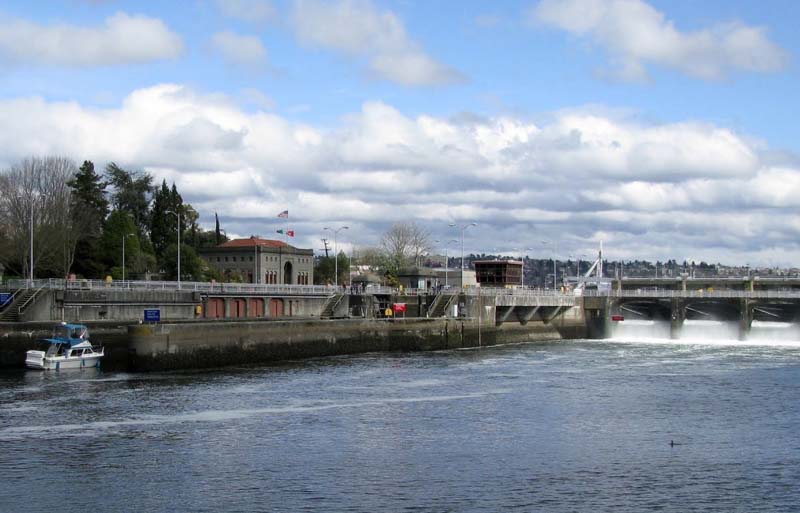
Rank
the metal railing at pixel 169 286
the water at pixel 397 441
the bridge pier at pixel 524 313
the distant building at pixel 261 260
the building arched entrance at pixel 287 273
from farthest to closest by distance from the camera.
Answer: the building arched entrance at pixel 287 273
the distant building at pixel 261 260
the bridge pier at pixel 524 313
the metal railing at pixel 169 286
the water at pixel 397 441

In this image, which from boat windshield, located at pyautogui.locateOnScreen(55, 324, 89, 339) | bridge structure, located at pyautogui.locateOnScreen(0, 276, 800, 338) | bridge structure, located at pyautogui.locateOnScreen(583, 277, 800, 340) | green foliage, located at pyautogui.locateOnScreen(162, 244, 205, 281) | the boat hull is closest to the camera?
the boat hull

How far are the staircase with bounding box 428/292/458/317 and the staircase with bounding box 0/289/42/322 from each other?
4361 centimetres

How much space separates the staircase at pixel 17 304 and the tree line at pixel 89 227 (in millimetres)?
16504

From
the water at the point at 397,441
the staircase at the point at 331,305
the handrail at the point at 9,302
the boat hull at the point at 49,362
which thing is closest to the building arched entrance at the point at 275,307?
the staircase at the point at 331,305

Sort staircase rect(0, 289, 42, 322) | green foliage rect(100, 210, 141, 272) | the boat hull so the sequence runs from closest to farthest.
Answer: the boat hull
staircase rect(0, 289, 42, 322)
green foliage rect(100, 210, 141, 272)

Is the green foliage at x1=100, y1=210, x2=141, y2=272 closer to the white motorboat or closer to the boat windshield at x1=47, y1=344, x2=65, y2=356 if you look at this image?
the white motorboat

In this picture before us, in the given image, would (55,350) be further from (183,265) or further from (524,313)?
(183,265)

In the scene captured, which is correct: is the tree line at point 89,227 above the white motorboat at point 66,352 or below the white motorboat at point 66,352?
above

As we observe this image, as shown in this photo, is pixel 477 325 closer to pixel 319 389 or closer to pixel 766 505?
pixel 319 389

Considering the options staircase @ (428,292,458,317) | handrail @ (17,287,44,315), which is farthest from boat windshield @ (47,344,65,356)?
staircase @ (428,292,458,317)

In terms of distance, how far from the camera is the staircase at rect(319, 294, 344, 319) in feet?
337

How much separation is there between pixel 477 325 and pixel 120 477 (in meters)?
71.7

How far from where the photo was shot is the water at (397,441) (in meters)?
35.5

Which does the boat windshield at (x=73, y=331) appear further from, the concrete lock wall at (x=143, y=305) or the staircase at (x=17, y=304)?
the staircase at (x=17, y=304)
